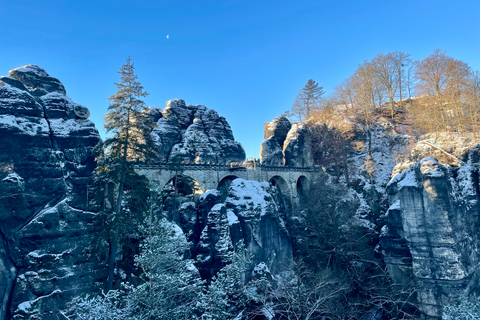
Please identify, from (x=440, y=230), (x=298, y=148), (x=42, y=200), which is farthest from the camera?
(x=298, y=148)

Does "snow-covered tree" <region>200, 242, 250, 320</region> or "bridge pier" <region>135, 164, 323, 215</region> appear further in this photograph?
"bridge pier" <region>135, 164, 323, 215</region>

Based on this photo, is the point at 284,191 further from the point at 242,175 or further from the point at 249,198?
the point at 249,198

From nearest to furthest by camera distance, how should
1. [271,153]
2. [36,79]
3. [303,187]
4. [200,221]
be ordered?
[36,79]
[200,221]
[303,187]
[271,153]

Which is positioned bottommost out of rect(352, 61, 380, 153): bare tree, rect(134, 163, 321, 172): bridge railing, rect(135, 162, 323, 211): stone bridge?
rect(135, 162, 323, 211): stone bridge

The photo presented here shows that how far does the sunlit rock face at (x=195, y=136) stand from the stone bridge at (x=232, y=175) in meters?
5.25

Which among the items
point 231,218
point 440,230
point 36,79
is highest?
point 36,79

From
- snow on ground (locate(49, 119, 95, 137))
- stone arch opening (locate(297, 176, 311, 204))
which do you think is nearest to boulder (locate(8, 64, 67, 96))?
snow on ground (locate(49, 119, 95, 137))

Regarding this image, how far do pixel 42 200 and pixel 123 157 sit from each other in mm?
4574

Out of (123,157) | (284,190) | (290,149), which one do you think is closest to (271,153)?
(290,149)

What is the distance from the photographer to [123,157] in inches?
575

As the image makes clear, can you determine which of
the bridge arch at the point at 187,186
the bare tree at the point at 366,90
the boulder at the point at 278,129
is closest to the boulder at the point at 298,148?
the boulder at the point at 278,129

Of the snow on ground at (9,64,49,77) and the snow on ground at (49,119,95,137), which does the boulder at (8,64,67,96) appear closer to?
the snow on ground at (9,64,49,77)

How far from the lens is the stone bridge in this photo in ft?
80.5

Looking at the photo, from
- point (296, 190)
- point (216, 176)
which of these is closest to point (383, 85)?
point (296, 190)
